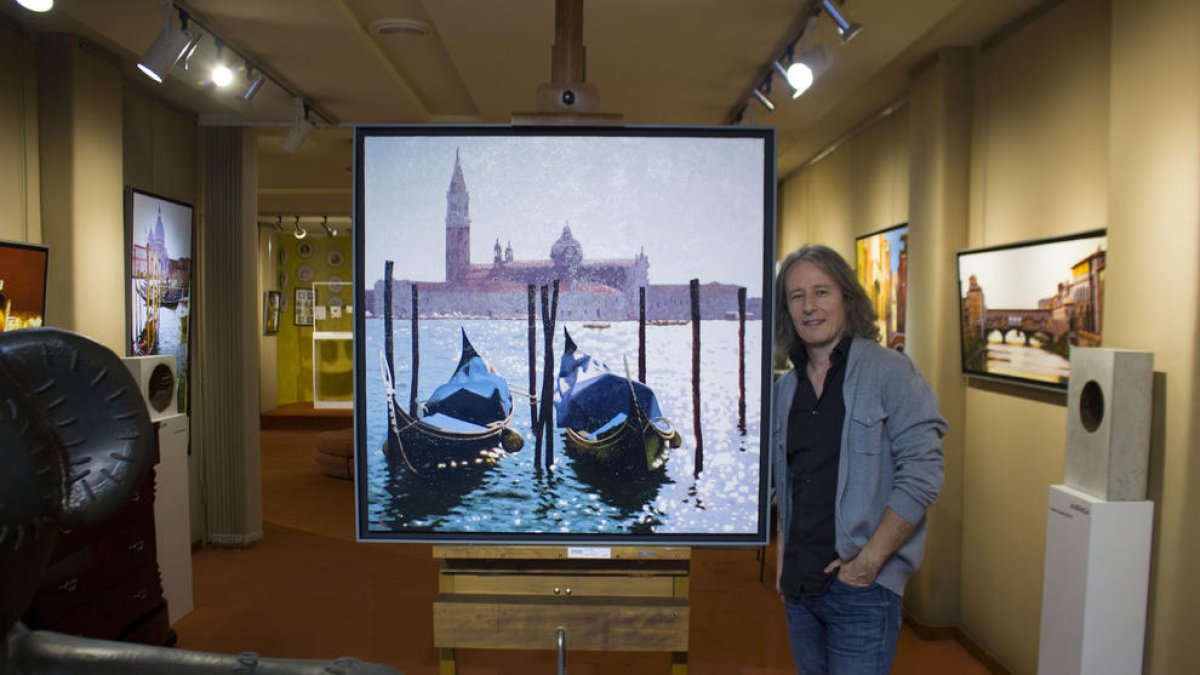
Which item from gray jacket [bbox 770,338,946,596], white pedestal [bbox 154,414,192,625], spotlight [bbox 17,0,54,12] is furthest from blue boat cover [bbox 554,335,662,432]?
white pedestal [bbox 154,414,192,625]

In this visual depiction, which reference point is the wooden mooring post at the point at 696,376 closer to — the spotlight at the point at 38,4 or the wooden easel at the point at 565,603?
the wooden easel at the point at 565,603

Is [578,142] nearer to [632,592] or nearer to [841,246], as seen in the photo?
[632,592]

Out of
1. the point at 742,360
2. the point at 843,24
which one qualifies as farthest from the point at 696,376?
the point at 843,24

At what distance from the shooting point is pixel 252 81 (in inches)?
173

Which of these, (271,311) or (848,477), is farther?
(271,311)

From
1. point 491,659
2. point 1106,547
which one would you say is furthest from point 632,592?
point 491,659

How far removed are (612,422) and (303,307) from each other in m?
11.5

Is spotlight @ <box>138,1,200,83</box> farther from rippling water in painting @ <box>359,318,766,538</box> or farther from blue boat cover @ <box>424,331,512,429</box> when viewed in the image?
blue boat cover @ <box>424,331,512,429</box>

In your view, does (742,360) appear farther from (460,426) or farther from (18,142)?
(18,142)

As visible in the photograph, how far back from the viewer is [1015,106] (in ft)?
11.6

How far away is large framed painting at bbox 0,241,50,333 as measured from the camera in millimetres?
3264

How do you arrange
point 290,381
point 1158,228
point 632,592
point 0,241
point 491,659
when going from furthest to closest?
point 290,381
point 491,659
point 0,241
point 1158,228
point 632,592

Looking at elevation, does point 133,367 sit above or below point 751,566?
above

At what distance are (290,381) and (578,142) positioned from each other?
462 inches
